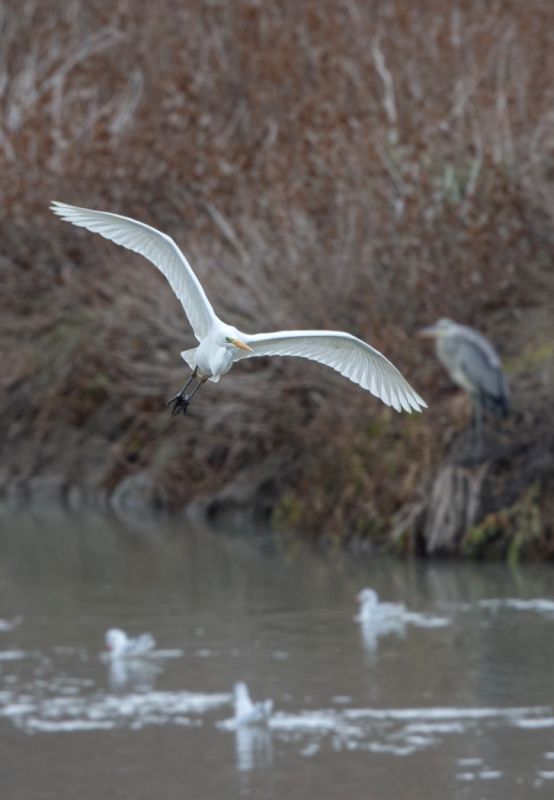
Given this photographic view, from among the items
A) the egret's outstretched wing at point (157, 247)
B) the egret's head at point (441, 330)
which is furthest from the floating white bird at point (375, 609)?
the egret's outstretched wing at point (157, 247)

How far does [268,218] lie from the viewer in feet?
61.4

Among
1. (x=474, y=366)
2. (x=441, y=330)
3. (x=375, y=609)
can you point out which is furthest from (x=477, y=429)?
(x=375, y=609)

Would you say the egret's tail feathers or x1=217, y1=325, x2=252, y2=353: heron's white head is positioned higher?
x1=217, y1=325, x2=252, y2=353: heron's white head

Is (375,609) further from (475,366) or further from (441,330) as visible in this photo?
(441,330)

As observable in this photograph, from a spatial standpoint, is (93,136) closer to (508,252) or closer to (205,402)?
(205,402)

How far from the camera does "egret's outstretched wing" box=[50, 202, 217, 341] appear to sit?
7203mm

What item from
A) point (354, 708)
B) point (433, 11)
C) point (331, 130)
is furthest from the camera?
point (433, 11)

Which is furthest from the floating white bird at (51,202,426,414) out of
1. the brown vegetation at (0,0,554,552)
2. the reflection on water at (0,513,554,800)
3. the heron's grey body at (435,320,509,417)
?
the brown vegetation at (0,0,554,552)

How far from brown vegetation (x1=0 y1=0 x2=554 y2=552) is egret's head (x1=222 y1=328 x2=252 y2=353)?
838 centimetres

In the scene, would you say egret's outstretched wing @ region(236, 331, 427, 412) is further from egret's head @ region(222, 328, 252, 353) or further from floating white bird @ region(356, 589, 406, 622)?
floating white bird @ region(356, 589, 406, 622)

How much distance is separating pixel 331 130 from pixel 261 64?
2859 millimetres

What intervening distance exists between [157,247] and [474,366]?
7.70 meters

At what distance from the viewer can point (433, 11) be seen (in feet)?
68.0

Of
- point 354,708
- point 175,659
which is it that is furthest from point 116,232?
point 175,659
